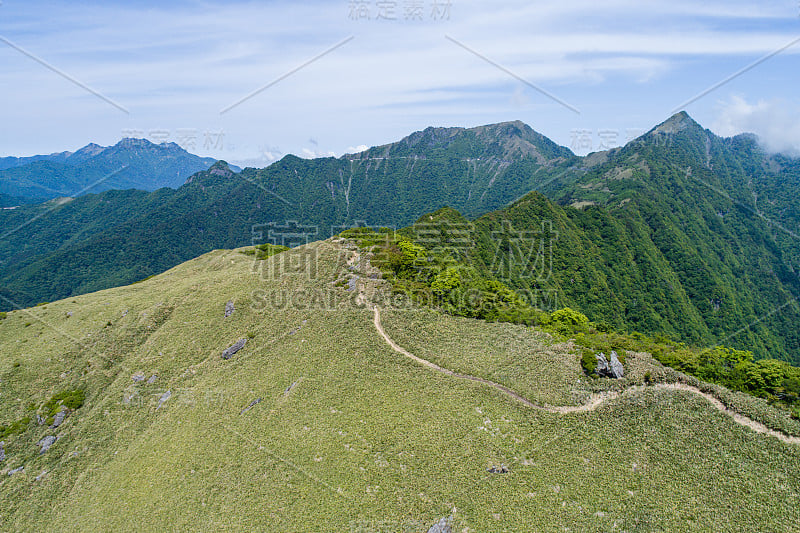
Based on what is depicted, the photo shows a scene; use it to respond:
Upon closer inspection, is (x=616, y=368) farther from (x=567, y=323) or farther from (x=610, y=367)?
(x=567, y=323)

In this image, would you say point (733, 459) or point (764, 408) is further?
point (764, 408)

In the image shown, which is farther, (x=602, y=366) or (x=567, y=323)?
(x=567, y=323)

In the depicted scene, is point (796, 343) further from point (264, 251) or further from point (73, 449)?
point (73, 449)

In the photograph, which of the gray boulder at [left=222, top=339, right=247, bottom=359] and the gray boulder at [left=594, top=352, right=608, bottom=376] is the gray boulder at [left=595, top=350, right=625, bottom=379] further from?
the gray boulder at [left=222, top=339, right=247, bottom=359]

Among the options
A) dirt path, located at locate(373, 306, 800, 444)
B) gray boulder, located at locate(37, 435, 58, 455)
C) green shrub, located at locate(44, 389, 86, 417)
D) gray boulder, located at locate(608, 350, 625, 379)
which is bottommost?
gray boulder, located at locate(37, 435, 58, 455)

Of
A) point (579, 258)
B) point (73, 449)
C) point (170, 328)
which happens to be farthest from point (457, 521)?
point (579, 258)

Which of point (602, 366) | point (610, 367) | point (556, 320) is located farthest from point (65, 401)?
point (610, 367)

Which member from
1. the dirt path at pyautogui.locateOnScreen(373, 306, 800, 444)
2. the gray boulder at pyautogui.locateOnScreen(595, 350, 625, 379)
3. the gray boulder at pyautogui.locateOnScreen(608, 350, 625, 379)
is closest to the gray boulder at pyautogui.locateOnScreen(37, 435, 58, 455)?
the dirt path at pyautogui.locateOnScreen(373, 306, 800, 444)
